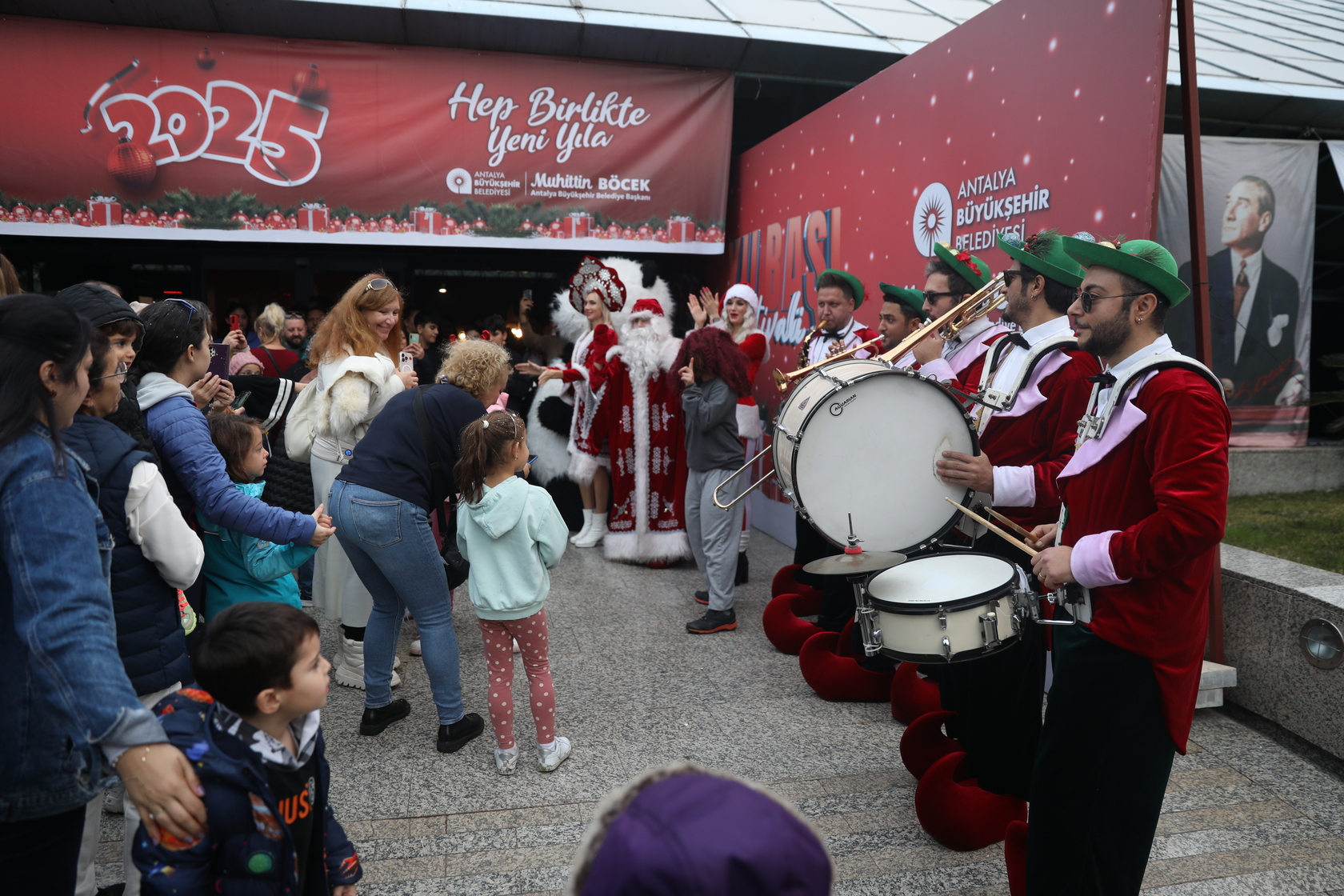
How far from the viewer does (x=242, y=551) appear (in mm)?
2646

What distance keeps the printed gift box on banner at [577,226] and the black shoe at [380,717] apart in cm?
471

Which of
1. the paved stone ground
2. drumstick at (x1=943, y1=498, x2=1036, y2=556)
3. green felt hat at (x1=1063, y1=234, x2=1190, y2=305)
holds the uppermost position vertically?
green felt hat at (x1=1063, y1=234, x2=1190, y2=305)

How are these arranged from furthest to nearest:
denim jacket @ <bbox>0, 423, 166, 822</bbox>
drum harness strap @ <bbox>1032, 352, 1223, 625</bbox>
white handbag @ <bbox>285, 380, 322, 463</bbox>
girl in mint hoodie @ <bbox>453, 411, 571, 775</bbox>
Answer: white handbag @ <bbox>285, 380, 322, 463</bbox>, girl in mint hoodie @ <bbox>453, 411, 571, 775</bbox>, drum harness strap @ <bbox>1032, 352, 1223, 625</bbox>, denim jacket @ <bbox>0, 423, 166, 822</bbox>

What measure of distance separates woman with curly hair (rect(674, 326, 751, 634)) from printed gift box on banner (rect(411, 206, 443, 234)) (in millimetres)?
3190

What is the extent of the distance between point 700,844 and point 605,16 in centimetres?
693

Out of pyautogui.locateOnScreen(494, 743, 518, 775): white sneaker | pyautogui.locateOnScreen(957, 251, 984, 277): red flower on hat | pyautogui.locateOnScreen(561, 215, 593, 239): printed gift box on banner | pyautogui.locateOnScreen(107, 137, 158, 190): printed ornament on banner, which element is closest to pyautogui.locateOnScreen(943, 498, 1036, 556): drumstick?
pyautogui.locateOnScreen(957, 251, 984, 277): red flower on hat

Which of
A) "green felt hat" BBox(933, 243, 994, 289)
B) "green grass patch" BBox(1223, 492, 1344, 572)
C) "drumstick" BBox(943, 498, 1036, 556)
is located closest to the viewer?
"drumstick" BBox(943, 498, 1036, 556)

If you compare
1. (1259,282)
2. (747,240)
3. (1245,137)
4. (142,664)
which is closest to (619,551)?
(747,240)

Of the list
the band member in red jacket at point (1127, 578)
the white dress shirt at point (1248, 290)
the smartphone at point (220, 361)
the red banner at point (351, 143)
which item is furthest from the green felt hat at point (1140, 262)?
the red banner at point (351, 143)

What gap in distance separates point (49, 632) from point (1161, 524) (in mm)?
2118

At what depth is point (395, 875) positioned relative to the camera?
258 cm

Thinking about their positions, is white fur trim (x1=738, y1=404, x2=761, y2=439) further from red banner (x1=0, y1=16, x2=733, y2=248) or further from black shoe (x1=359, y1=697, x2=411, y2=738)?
black shoe (x1=359, y1=697, x2=411, y2=738)

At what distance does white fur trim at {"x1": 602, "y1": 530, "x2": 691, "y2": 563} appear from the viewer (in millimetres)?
6059

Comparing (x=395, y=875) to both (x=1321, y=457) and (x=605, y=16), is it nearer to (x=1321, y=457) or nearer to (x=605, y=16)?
(x=605, y=16)
